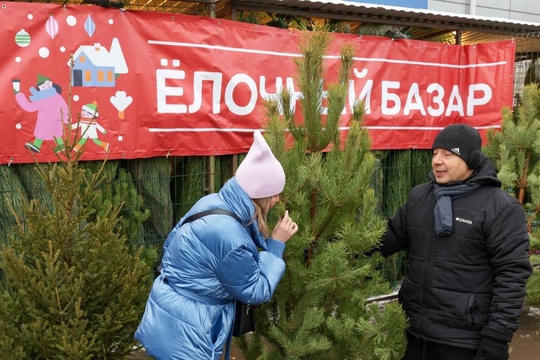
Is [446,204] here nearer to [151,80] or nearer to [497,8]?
[151,80]

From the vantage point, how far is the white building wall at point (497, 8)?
12.9 metres

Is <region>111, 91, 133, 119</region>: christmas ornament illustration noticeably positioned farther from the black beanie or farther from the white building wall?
the white building wall

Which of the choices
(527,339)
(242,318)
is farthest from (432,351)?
(527,339)

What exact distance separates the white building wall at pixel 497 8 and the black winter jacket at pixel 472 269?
1088 centimetres

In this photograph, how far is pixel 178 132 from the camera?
15.0 ft

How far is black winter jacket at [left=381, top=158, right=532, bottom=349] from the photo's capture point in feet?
8.59

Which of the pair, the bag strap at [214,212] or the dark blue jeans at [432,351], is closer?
the bag strap at [214,212]

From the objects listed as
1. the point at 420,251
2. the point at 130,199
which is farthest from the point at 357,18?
the point at 420,251

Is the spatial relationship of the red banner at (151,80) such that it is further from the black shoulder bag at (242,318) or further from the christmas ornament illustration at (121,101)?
the black shoulder bag at (242,318)

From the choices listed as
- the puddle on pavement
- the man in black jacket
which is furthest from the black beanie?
the puddle on pavement

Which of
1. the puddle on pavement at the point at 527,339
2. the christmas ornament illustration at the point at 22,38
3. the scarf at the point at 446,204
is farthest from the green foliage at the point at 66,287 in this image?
the puddle on pavement at the point at 527,339

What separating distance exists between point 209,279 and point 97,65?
8.39 feet

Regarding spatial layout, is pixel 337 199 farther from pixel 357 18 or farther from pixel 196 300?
pixel 357 18

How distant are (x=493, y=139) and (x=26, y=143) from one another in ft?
13.9
